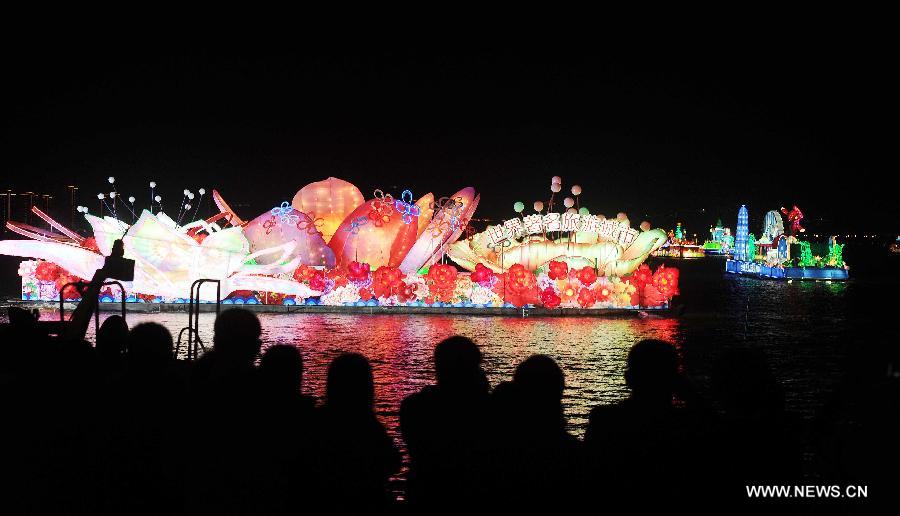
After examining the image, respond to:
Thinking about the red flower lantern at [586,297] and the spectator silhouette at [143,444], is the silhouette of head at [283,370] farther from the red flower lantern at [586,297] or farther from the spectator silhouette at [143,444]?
the red flower lantern at [586,297]

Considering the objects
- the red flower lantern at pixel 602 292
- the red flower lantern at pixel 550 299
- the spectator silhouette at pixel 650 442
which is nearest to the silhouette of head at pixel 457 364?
the spectator silhouette at pixel 650 442

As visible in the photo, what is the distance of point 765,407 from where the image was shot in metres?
Answer: 3.54

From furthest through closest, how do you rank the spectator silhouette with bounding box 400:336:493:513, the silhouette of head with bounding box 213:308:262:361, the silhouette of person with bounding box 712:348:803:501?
1. the silhouette of head with bounding box 213:308:262:361
2. the spectator silhouette with bounding box 400:336:493:513
3. the silhouette of person with bounding box 712:348:803:501

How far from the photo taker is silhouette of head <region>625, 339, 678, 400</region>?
3.77 metres

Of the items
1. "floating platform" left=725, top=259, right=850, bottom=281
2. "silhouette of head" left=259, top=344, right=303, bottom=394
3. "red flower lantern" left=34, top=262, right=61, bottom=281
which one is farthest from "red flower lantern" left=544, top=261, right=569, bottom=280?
"floating platform" left=725, top=259, right=850, bottom=281

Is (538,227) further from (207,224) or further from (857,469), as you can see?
(857,469)

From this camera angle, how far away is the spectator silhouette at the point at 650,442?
341 cm

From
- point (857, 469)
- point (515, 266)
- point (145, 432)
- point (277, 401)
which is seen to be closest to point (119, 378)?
point (145, 432)

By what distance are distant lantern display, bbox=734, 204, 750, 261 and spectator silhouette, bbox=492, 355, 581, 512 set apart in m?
60.2

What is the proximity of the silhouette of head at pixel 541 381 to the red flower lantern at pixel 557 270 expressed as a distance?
2214 cm

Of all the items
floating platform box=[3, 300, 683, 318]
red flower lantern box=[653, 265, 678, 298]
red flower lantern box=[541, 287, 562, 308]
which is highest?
red flower lantern box=[653, 265, 678, 298]

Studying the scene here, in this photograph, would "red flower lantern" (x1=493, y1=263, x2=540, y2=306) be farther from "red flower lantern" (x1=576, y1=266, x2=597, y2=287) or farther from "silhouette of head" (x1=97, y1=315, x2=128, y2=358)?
"silhouette of head" (x1=97, y1=315, x2=128, y2=358)

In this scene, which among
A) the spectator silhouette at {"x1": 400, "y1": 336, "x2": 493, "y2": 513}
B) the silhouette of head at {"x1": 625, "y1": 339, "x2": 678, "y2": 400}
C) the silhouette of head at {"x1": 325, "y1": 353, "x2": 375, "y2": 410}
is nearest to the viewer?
the spectator silhouette at {"x1": 400, "y1": 336, "x2": 493, "y2": 513}

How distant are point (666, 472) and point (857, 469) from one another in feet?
2.57
